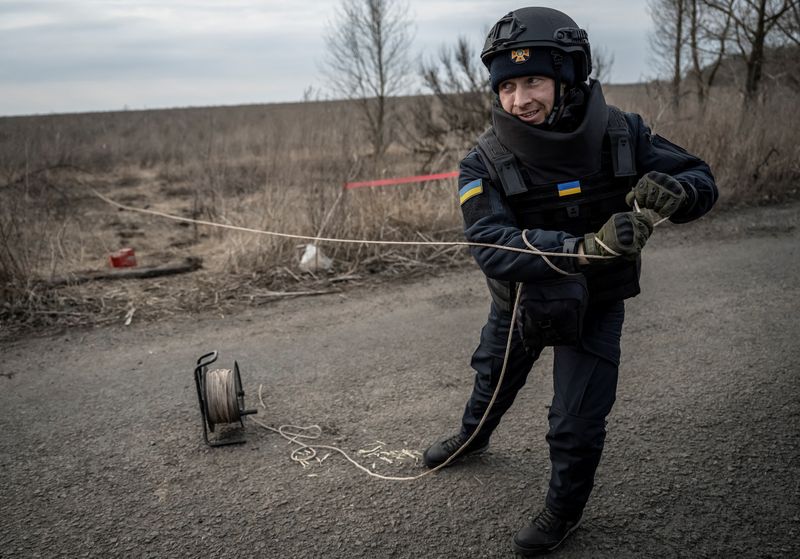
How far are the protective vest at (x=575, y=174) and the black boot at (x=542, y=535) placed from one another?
3.19 ft

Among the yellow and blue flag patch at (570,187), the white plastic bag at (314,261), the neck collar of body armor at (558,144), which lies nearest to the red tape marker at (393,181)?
the white plastic bag at (314,261)

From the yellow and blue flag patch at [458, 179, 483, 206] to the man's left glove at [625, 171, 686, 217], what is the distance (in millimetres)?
606

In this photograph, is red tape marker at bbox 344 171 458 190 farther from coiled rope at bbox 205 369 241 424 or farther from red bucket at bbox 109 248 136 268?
coiled rope at bbox 205 369 241 424

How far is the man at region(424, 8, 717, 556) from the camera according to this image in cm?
245

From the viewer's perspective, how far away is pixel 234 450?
366 cm

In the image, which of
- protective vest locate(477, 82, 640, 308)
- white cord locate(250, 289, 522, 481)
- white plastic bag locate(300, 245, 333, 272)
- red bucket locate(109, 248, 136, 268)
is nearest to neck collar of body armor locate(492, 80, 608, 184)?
protective vest locate(477, 82, 640, 308)

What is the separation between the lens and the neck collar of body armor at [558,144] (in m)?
2.51

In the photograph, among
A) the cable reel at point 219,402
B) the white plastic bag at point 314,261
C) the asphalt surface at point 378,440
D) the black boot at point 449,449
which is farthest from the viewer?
the white plastic bag at point 314,261

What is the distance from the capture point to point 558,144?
251 centimetres

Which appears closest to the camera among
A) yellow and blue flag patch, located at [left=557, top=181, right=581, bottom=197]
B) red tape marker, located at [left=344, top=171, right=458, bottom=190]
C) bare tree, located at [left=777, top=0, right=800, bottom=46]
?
yellow and blue flag patch, located at [left=557, top=181, right=581, bottom=197]

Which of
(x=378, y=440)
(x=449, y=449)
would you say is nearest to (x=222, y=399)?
(x=378, y=440)

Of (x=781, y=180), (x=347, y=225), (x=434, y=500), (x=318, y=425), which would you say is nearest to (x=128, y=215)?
(x=347, y=225)

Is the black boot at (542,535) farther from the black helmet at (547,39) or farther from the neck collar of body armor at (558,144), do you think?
the black helmet at (547,39)

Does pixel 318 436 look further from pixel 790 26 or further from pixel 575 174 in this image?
pixel 790 26
